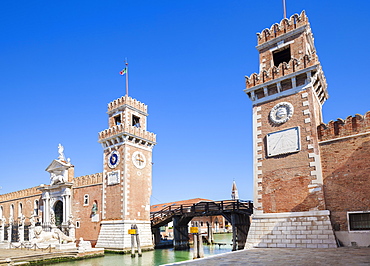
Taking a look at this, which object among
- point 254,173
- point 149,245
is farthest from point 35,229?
point 254,173

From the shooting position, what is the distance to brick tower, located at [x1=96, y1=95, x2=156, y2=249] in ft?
94.2

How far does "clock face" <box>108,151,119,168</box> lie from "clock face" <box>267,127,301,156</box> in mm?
16350

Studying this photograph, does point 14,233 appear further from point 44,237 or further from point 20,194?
point 44,237

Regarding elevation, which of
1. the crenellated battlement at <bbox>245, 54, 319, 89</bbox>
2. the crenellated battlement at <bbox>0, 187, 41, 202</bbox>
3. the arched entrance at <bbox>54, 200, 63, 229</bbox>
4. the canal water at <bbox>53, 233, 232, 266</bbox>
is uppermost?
the crenellated battlement at <bbox>245, 54, 319, 89</bbox>

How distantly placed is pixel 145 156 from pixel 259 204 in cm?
1630

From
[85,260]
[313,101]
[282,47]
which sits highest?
[282,47]

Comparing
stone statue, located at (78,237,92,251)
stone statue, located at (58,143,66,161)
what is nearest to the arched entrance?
stone statue, located at (58,143,66,161)

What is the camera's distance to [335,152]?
16.3 m

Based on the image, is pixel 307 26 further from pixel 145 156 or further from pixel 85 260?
pixel 85 260

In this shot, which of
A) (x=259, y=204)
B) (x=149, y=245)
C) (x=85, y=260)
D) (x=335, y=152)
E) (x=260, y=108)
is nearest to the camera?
(x=335, y=152)

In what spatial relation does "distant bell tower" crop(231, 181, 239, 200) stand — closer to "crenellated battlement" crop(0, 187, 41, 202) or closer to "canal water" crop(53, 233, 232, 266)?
"crenellated battlement" crop(0, 187, 41, 202)

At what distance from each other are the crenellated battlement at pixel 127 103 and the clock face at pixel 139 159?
4.69 meters

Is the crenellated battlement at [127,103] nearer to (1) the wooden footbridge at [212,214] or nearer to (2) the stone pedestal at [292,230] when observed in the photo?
(1) the wooden footbridge at [212,214]

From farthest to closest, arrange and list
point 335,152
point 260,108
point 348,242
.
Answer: point 260,108 < point 335,152 < point 348,242
